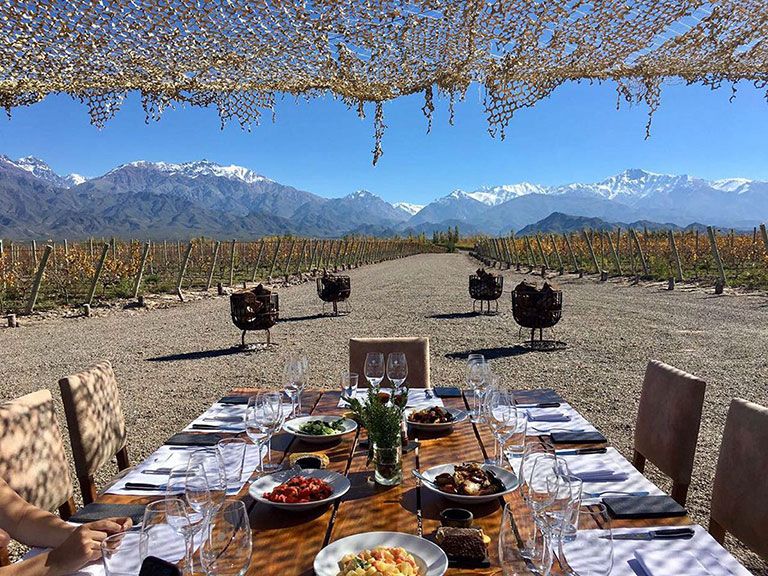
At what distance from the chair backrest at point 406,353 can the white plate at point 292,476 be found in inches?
68.4

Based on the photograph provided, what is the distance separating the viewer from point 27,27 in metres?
2.38

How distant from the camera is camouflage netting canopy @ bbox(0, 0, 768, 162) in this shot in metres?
2.32

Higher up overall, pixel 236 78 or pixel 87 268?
pixel 236 78

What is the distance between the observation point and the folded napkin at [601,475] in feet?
6.16

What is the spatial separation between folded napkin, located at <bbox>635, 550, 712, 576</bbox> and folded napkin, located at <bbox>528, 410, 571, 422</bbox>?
1098 mm

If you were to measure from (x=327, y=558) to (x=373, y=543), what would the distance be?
124mm

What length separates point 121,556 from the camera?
44.8 inches

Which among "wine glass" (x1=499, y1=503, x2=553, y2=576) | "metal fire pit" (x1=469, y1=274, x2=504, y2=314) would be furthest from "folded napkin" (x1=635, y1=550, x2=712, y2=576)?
"metal fire pit" (x1=469, y1=274, x2=504, y2=314)

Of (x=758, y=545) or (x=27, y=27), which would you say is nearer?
(x=758, y=545)

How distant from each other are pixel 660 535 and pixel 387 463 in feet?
2.50

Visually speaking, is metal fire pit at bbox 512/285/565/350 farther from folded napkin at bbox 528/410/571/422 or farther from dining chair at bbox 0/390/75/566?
dining chair at bbox 0/390/75/566

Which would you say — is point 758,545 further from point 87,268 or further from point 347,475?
point 87,268

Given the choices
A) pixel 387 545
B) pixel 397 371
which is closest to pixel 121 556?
pixel 387 545

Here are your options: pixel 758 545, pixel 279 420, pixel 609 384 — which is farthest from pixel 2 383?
pixel 758 545
